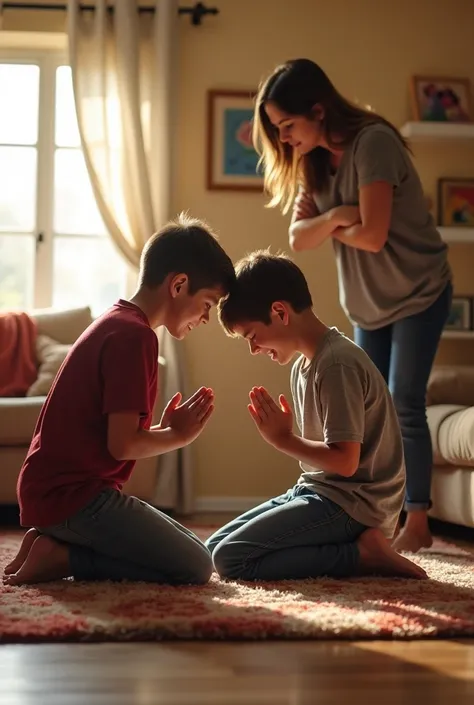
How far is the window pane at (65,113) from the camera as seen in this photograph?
15.3 feet

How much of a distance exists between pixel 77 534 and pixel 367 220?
114 cm

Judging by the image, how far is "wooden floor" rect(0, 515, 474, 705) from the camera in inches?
52.8

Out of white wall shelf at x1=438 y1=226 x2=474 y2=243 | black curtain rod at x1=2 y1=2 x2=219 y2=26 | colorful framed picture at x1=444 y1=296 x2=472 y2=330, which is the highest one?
black curtain rod at x1=2 y1=2 x2=219 y2=26

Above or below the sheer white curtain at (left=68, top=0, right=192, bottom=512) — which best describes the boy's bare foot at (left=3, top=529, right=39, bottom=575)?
below

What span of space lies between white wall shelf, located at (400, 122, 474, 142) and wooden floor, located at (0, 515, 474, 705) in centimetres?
312

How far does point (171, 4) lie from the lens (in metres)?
4.39

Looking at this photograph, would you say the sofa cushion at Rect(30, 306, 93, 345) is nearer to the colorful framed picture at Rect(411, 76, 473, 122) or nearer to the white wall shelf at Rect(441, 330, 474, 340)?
the white wall shelf at Rect(441, 330, 474, 340)

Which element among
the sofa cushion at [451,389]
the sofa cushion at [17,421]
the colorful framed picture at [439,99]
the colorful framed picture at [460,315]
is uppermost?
the colorful framed picture at [439,99]

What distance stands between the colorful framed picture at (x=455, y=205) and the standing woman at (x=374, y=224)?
1.74 m

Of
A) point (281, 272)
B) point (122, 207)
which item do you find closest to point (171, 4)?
point (122, 207)

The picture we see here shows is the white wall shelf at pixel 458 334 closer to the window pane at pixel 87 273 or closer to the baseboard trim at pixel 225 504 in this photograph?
the baseboard trim at pixel 225 504

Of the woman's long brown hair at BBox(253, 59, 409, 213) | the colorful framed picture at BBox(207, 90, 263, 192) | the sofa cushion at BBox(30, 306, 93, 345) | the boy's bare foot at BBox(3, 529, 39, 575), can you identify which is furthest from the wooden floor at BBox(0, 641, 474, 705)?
the colorful framed picture at BBox(207, 90, 263, 192)

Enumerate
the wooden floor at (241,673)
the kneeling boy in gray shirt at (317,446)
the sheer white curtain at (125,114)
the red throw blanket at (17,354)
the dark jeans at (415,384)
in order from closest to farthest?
the wooden floor at (241,673), the kneeling boy in gray shirt at (317,446), the dark jeans at (415,384), the red throw blanket at (17,354), the sheer white curtain at (125,114)

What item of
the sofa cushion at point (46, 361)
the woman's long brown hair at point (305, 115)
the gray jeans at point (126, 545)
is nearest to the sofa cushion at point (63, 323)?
the sofa cushion at point (46, 361)
